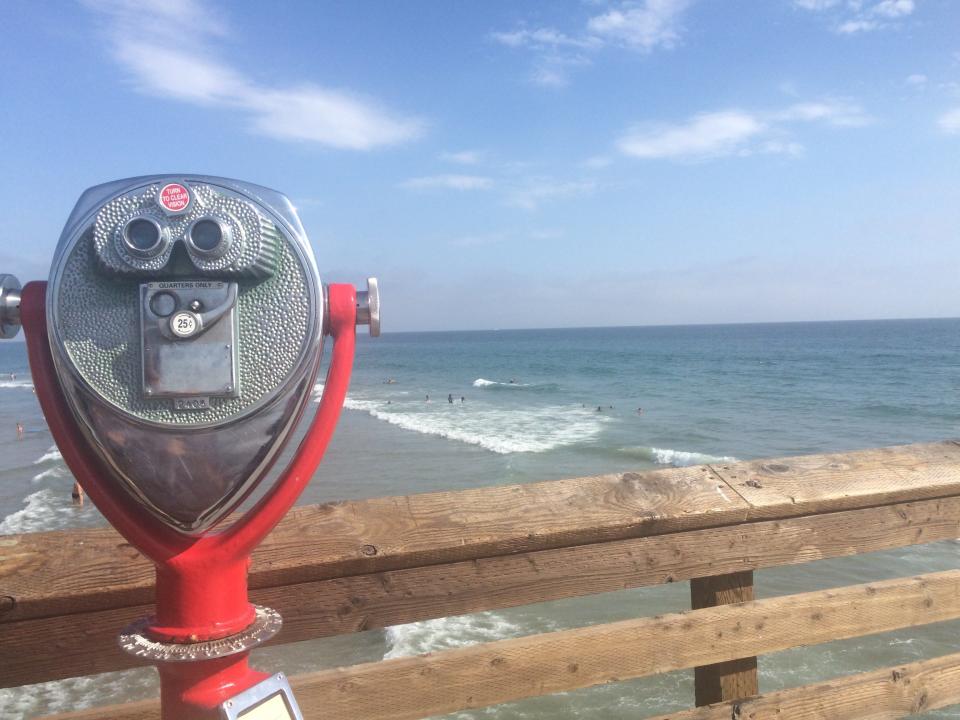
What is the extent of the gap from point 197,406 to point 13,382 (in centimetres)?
4503

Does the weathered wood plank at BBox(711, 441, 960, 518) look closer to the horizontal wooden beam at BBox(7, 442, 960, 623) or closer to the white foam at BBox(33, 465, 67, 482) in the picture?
the horizontal wooden beam at BBox(7, 442, 960, 623)

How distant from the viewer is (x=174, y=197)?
90cm

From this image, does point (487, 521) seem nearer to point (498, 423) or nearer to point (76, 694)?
point (76, 694)

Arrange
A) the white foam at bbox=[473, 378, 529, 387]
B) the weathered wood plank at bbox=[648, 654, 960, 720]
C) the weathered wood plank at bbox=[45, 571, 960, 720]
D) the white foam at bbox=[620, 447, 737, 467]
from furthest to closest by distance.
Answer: the white foam at bbox=[473, 378, 529, 387]
the white foam at bbox=[620, 447, 737, 467]
the weathered wood plank at bbox=[648, 654, 960, 720]
the weathered wood plank at bbox=[45, 571, 960, 720]

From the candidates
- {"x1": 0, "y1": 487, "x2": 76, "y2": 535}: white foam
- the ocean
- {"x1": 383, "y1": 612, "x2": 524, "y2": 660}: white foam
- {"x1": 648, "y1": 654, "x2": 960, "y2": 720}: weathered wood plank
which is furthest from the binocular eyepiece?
{"x1": 0, "y1": 487, "x2": 76, "y2": 535}: white foam

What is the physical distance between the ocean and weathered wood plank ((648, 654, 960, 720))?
1219mm

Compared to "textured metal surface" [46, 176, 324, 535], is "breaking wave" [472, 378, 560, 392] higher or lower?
lower

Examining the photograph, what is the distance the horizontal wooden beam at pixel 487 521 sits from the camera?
1.17 meters

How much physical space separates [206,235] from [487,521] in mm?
701

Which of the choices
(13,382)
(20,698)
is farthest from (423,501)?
(13,382)

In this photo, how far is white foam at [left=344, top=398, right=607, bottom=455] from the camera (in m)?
16.0

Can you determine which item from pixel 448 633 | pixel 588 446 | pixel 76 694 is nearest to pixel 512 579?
pixel 448 633

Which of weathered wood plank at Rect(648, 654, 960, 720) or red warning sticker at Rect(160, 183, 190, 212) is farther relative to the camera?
weathered wood plank at Rect(648, 654, 960, 720)

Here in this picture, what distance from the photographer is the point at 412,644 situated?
5199mm
